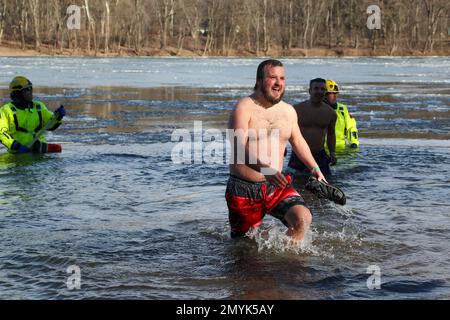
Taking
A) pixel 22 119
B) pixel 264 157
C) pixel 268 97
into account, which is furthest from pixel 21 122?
pixel 268 97

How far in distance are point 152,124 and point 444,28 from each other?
8740 cm

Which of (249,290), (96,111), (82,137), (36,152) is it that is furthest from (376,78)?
(249,290)

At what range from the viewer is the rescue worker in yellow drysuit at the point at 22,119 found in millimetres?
11023

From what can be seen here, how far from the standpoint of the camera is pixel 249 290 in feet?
18.4

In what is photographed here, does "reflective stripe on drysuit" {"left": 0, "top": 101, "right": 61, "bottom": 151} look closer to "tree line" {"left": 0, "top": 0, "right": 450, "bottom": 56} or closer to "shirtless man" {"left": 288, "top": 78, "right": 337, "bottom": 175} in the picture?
"shirtless man" {"left": 288, "top": 78, "right": 337, "bottom": 175}

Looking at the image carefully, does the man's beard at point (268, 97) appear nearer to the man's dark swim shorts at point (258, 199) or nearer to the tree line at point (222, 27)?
the man's dark swim shorts at point (258, 199)

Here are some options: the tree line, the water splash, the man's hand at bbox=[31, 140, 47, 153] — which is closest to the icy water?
the water splash

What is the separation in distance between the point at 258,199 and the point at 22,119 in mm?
6087

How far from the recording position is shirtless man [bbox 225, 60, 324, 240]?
5938 millimetres

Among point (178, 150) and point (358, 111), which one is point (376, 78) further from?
point (178, 150)

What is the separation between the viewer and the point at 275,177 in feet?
18.9

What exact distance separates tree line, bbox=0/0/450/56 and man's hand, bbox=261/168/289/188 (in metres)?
73.6

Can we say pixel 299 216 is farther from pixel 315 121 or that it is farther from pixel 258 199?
pixel 315 121

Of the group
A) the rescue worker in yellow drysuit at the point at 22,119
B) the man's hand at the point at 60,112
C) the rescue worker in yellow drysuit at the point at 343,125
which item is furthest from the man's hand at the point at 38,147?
the rescue worker in yellow drysuit at the point at 343,125
